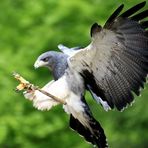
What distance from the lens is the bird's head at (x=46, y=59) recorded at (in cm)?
568

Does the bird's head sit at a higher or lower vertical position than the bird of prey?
higher

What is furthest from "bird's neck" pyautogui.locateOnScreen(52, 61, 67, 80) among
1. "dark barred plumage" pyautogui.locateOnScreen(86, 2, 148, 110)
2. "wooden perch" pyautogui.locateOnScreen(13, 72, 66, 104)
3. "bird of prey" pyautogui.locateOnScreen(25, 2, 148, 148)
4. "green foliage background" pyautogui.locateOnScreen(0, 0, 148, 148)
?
"green foliage background" pyautogui.locateOnScreen(0, 0, 148, 148)

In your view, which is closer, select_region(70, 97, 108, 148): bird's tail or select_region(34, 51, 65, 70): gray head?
select_region(34, 51, 65, 70): gray head

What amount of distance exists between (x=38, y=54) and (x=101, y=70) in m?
4.54

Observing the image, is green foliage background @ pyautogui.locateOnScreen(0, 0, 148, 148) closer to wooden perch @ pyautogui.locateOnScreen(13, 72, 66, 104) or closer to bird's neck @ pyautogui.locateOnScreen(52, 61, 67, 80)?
bird's neck @ pyautogui.locateOnScreen(52, 61, 67, 80)

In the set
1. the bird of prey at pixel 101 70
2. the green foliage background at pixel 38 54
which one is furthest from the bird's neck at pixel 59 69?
the green foliage background at pixel 38 54

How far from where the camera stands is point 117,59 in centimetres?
583

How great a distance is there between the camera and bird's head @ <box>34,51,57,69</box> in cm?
568

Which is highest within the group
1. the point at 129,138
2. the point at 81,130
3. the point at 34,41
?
the point at 34,41

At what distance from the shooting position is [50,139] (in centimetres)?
1074

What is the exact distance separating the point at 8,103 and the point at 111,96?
4.26m

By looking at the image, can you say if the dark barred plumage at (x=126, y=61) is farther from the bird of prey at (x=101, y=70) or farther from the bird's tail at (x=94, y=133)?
the bird's tail at (x=94, y=133)

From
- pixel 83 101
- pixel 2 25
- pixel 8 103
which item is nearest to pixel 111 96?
pixel 83 101

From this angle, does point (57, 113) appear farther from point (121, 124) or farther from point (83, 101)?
point (83, 101)
